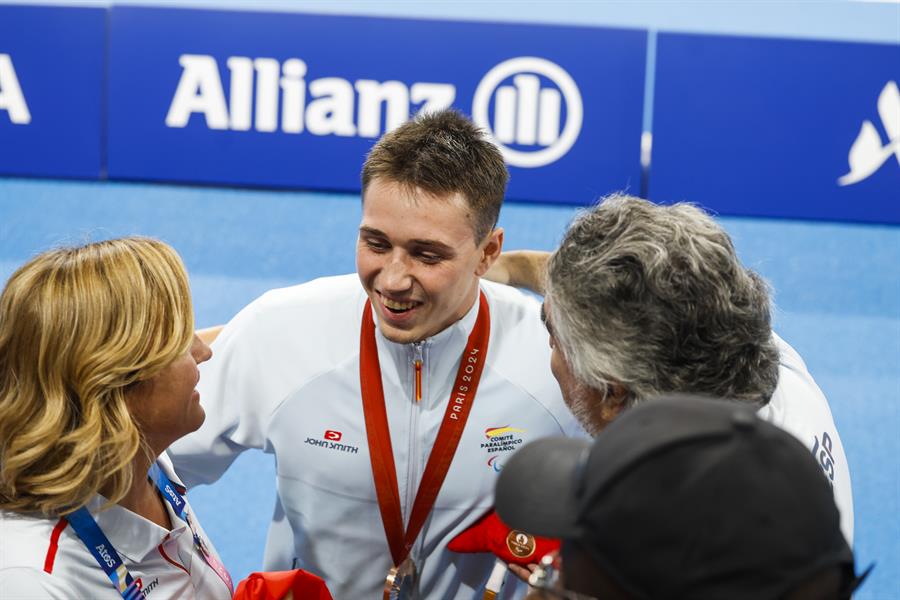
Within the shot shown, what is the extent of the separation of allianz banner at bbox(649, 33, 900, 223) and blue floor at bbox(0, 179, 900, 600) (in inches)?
10.7

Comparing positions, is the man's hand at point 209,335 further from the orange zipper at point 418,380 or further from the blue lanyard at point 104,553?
the blue lanyard at point 104,553

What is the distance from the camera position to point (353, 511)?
2891mm

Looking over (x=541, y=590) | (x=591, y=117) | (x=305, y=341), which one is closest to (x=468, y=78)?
(x=591, y=117)

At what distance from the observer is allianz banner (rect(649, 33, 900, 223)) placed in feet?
25.5

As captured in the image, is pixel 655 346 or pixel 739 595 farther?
pixel 655 346

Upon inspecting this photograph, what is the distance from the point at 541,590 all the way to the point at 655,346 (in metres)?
0.75

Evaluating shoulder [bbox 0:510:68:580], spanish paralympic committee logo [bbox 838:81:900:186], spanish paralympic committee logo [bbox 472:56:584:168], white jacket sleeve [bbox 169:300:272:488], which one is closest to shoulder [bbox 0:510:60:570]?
shoulder [bbox 0:510:68:580]

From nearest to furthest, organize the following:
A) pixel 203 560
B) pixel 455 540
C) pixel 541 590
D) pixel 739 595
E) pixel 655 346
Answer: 1. pixel 739 595
2. pixel 541 590
3. pixel 655 346
4. pixel 203 560
5. pixel 455 540

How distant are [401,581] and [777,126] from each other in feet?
19.6

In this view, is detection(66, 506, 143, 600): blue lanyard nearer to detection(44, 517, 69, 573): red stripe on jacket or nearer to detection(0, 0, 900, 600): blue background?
detection(44, 517, 69, 573): red stripe on jacket

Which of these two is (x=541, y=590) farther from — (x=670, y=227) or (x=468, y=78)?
(x=468, y=78)

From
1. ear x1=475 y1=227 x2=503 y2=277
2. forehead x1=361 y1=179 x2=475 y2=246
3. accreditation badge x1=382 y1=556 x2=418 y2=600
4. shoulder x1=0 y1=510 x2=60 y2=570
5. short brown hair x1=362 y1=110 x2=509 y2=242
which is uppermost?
short brown hair x1=362 y1=110 x2=509 y2=242

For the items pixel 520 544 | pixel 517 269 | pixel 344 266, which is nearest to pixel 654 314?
pixel 520 544

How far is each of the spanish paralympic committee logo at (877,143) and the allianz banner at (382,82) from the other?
1588mm
